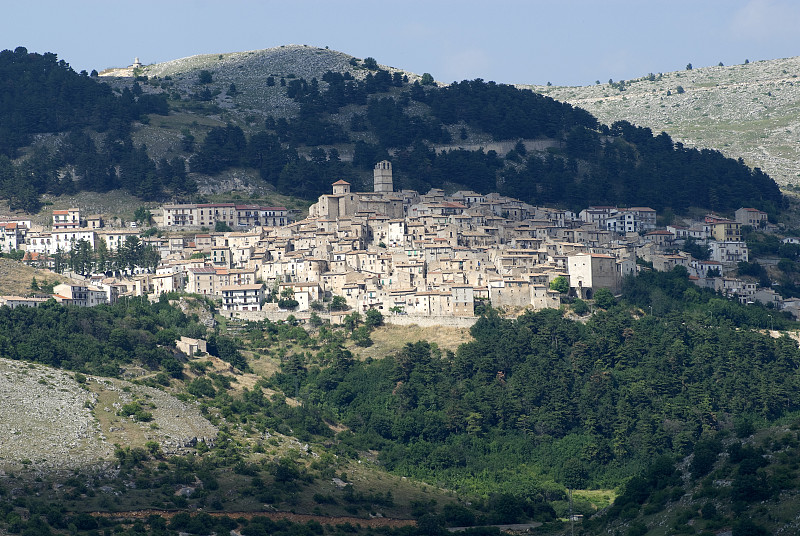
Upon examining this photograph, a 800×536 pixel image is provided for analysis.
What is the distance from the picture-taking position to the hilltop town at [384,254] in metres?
104

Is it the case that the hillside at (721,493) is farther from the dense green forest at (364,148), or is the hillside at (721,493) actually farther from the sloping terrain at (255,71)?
the sloping terrain at (255,71)

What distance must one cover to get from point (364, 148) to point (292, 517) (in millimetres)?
74440

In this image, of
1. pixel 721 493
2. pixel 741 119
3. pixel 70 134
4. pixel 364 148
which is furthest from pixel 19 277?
pixel 741 119

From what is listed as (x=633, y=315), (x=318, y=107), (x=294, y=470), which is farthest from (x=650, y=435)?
(x=318, y=107)

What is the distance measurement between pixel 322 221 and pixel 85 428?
40.2 meters

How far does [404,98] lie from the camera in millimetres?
161375

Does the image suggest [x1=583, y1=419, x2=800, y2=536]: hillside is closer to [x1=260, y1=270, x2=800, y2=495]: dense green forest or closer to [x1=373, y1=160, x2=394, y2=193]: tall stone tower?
[x1=260, y1=270, x2=800, y2=495]: dense green forest

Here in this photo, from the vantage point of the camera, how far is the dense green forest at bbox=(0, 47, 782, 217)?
5335 inches

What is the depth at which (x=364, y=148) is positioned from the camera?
477ft

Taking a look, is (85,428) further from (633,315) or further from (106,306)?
(633,315)

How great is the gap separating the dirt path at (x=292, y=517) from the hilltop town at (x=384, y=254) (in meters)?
25.4

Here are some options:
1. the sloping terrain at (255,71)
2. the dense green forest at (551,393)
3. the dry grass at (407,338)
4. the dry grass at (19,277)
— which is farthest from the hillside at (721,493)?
the sloping terrain at (255,71)

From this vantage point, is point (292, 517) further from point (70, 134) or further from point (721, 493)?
point (70, 134)

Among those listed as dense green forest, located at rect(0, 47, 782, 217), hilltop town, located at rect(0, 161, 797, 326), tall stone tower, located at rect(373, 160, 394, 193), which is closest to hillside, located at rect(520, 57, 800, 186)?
dense green forest, located at rect(0, 47, 782, 217)
